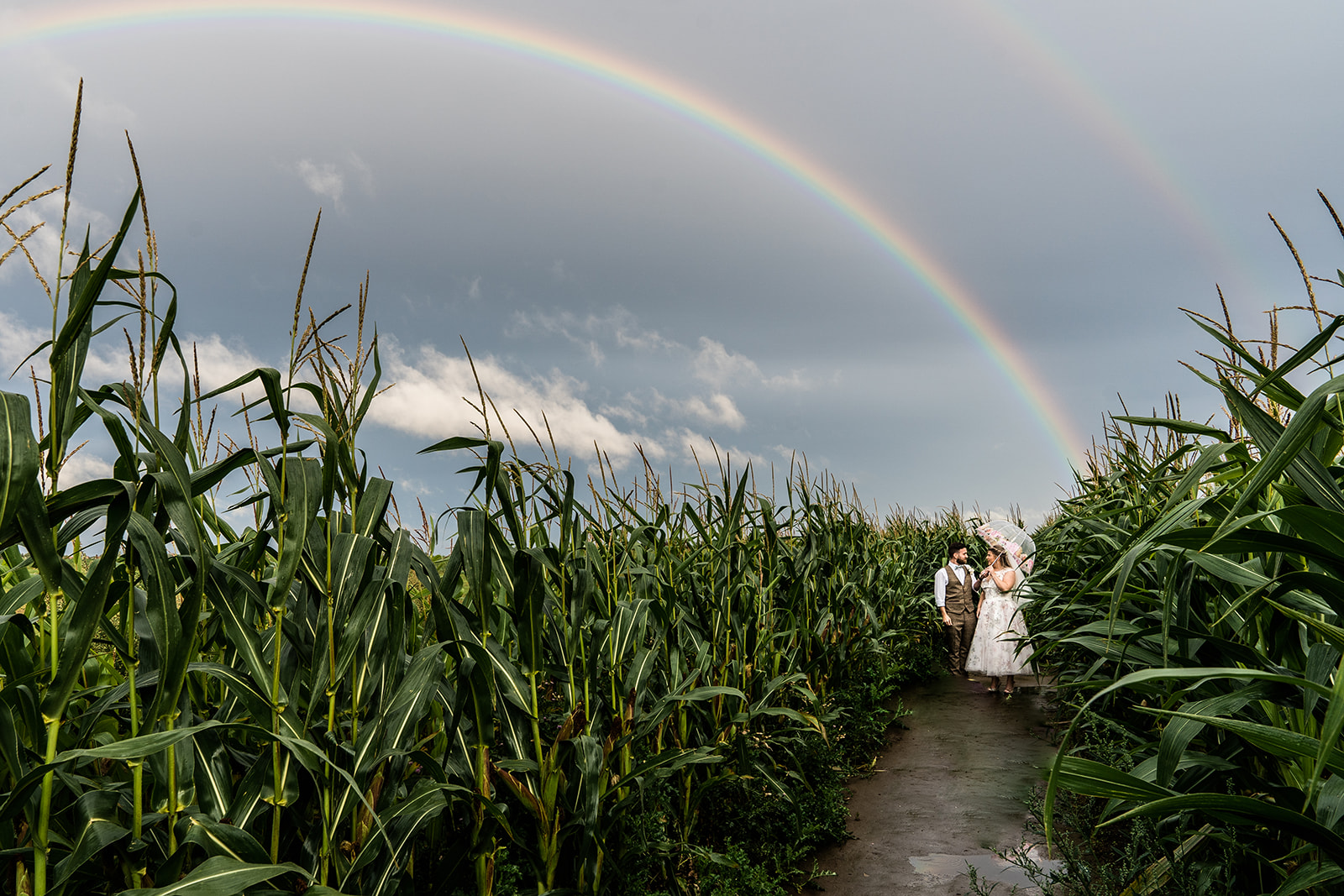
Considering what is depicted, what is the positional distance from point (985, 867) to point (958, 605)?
201 inches

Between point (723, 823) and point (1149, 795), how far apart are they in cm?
253

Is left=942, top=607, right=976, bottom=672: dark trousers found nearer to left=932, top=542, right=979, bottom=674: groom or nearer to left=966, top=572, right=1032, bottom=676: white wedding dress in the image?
left=932, top=542, right=979, bottom=674: groom

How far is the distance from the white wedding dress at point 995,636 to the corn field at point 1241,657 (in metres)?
4.12

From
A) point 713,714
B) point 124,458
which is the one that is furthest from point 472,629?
point 713,714

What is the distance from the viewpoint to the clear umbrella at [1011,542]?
830 centimetres

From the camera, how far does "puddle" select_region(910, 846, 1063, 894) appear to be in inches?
134

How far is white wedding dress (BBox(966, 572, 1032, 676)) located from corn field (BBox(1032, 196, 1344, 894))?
4.12 m

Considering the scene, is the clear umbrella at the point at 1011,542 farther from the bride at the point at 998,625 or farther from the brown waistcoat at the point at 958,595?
the brown waistcoat at the point at 958,595

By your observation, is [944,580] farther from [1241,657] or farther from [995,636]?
[1241,657]

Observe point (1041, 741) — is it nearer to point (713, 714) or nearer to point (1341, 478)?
point (713, 714)

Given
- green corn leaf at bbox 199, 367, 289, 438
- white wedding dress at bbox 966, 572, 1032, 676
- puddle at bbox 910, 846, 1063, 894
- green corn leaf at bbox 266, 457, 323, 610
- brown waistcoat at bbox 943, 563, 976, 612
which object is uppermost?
green corn leaf at bbox 199, 367, 289, 438

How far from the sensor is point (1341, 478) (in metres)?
1.87

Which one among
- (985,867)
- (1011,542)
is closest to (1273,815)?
(985,867)

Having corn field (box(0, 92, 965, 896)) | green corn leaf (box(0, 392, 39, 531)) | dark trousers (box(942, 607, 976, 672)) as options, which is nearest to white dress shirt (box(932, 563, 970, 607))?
dark trousers (box(942, 607, 976, 672))
